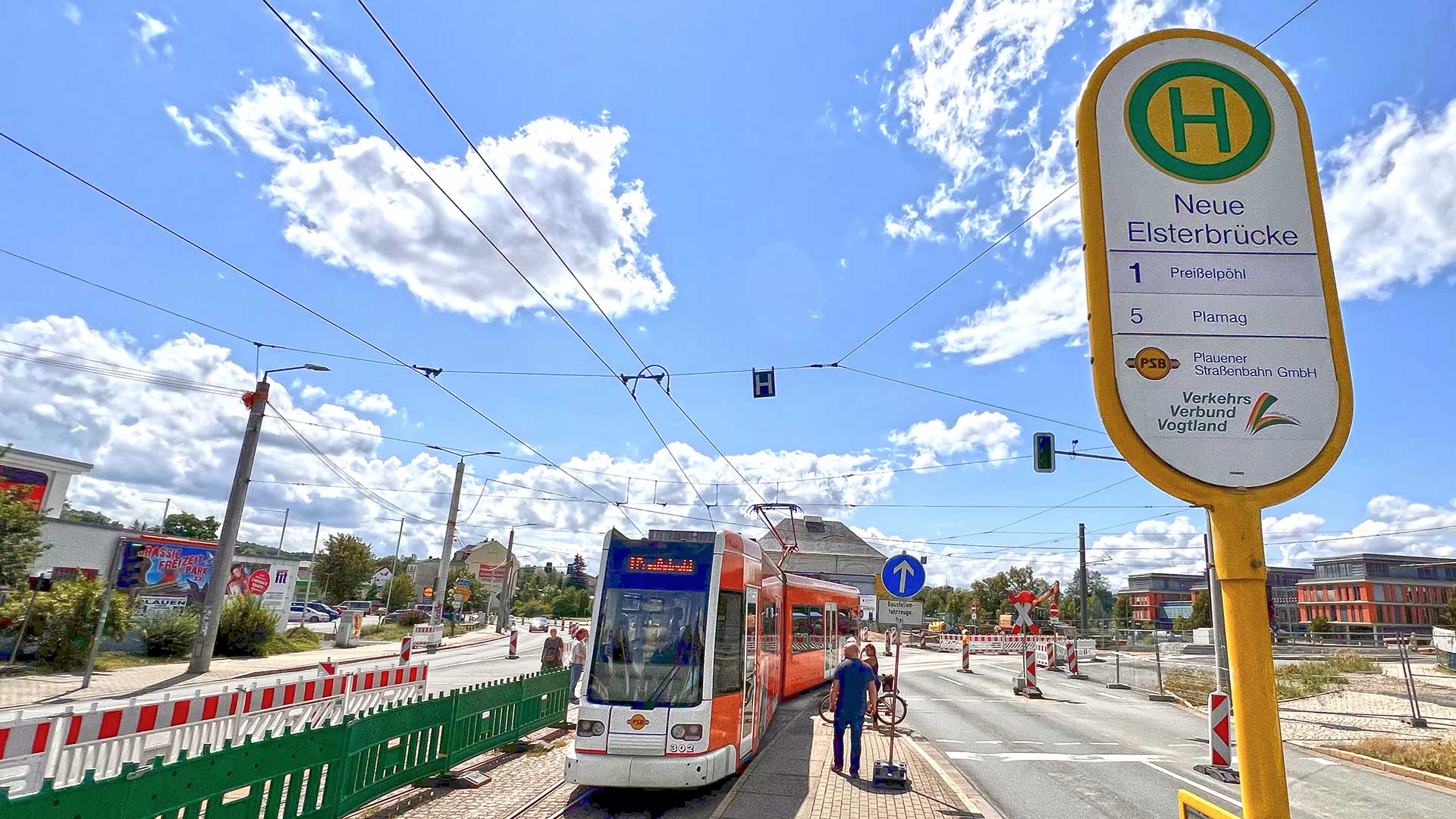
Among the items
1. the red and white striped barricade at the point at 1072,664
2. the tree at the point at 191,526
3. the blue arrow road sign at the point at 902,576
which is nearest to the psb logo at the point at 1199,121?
the blue arrow road sign at the point at 902,576

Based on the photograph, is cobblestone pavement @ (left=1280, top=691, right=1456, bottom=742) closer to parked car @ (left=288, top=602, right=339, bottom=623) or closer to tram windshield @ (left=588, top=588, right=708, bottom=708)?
tram windshield @ (left=588, top=588, right=708, bottom=708)

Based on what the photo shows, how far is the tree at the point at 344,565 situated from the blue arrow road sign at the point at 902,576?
6103cm

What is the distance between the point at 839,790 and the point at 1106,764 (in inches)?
188

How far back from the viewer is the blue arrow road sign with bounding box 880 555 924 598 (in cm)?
1059

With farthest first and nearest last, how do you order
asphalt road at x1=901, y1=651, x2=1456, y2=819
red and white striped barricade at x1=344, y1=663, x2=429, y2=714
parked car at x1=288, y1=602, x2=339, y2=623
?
parked car at x1=288, y1=602, x2=339, y2=623, red and white striped barricade at x1=344, y1=663, x2=429, y2=714, asphalt road at x1=901, y1=651, x2=1456, y2=819

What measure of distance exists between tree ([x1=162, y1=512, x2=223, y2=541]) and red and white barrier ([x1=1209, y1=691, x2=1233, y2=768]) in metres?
98.7

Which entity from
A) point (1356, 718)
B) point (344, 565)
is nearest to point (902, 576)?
point (1356, 718)

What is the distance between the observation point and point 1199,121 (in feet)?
11.1

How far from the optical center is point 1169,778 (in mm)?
10547

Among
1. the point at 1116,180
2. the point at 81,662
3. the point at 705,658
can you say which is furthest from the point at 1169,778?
the point at 81,662

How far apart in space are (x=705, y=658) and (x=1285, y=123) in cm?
732

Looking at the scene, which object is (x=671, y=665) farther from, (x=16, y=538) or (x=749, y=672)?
(x=16, y=538)

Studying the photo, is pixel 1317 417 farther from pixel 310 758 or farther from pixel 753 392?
pixel 753 392

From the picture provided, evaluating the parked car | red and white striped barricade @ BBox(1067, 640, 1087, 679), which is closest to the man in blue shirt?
red and white striped barricade @ BBox(1067, 640, 1087, 679)
